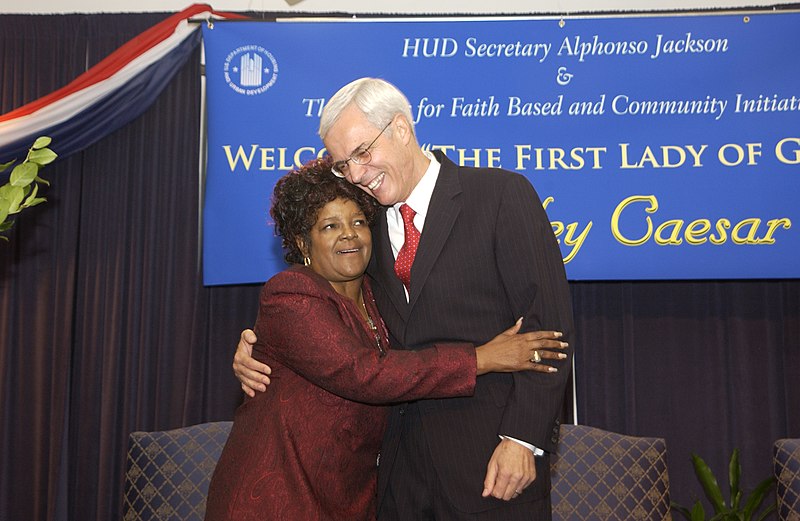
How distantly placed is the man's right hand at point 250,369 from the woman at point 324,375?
0.02m

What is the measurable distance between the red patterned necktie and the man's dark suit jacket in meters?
0.07

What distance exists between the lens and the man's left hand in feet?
6.40

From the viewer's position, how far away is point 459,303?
2.09 m

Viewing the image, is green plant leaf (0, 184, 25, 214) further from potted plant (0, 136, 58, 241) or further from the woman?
the woman

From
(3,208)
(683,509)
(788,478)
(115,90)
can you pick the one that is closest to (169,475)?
(3,208)

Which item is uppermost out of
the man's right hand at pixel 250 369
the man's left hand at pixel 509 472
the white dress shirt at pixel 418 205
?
the white dress shirt at pixel 418 205

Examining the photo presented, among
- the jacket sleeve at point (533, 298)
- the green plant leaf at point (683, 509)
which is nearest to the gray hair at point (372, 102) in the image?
the jacket sleeve at point (533, 298)

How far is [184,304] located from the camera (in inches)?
185

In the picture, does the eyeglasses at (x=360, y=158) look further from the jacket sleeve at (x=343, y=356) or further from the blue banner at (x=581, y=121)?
the blue banner at (x=581, y=121)

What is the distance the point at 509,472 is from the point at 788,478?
5.58ft

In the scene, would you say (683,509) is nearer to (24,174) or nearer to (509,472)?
(509,472)

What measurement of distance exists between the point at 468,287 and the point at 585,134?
239 centimetres

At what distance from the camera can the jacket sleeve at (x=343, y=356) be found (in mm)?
2006

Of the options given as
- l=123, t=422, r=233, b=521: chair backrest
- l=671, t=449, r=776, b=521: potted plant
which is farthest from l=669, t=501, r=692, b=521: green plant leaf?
l=123, t=422, r=233, b=521: chair backrest
